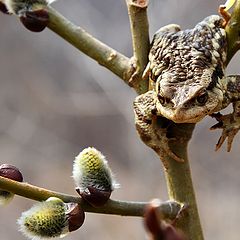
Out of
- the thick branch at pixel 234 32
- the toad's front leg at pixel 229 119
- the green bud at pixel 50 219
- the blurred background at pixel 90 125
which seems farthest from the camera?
the blurred background at pixel 90 125

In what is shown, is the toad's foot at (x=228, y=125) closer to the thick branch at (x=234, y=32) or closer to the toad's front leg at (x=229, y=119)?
the toad's front leg at (x=229, y=119)

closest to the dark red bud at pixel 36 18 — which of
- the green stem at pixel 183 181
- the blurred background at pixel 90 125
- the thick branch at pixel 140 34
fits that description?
the thick branch at pixel 140 34

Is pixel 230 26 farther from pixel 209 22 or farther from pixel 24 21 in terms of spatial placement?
pixel 24 21

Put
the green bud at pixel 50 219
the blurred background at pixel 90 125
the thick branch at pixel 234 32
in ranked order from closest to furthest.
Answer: the green bud at pixel 50 219
the thick branch at pixel 234 32
the blurred background at pixel 90 125

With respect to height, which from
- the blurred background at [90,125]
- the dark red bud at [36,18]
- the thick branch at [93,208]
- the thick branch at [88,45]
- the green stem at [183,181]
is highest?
the dark red bud at [36,18]

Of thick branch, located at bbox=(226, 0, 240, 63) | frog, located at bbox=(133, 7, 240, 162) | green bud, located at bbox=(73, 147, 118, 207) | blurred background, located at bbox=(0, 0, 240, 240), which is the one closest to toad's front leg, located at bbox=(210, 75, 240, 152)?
frog, located at bbox=(133, 7, 240, 162)

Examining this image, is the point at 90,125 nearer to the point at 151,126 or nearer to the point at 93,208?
Answer: the point at 151,126

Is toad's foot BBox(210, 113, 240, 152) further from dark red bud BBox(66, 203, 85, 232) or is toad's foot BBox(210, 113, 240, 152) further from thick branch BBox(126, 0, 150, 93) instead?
dark red bud BBox(66, 203, 85, 232)
